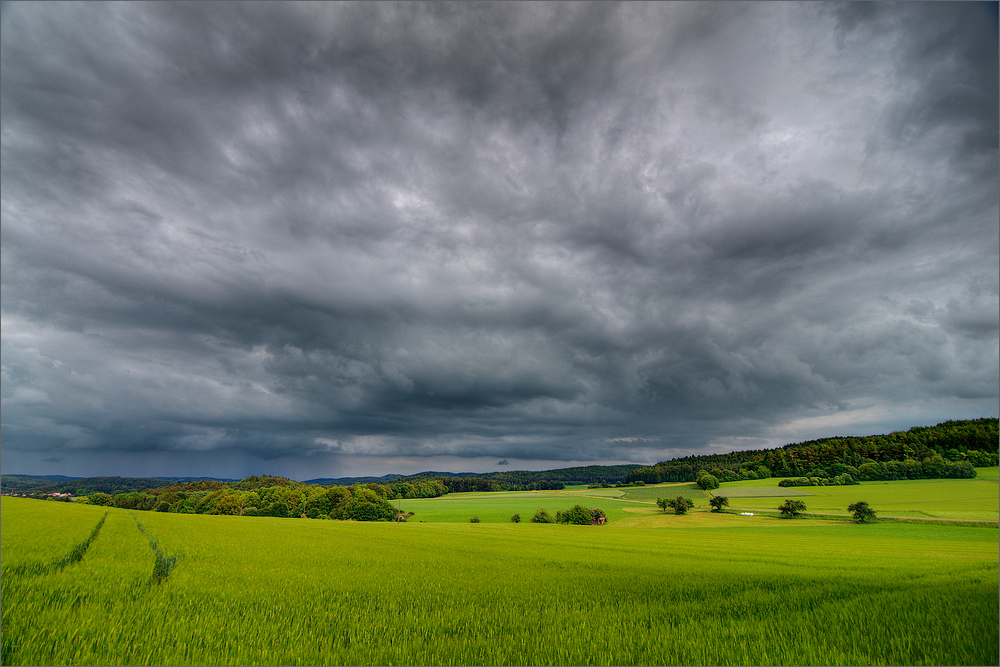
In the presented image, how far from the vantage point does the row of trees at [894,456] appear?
122 m

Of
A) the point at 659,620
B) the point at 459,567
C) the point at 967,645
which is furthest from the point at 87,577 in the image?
the point at 967,645

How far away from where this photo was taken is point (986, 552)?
4022 cm

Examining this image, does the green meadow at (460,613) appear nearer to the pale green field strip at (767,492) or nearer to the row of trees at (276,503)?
the row of trees at (276,503)

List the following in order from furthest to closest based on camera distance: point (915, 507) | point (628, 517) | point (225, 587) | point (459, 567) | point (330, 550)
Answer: point (628, 517)
point (915, 507)
point (330, 550)
point (459, 567)
point (225, 587)

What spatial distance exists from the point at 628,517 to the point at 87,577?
110 meters

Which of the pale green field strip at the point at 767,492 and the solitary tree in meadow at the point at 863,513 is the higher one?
the solitary tree in meadow at the point at 863,513

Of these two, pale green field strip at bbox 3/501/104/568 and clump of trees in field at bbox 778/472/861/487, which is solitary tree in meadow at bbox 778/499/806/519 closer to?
clump of trees in field at bbox 778/472/861/487

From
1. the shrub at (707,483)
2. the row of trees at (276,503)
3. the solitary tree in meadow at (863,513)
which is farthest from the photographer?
the shrub at (707,483)

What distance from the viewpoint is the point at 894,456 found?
144m

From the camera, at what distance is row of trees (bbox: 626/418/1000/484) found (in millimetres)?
121625

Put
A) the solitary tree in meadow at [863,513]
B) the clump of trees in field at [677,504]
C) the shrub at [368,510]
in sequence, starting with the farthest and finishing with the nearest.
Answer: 1. the clump of trees in field at [677,504]
2. the shrub at [368,510]
3. the solitary tree in meadow at [863,513]

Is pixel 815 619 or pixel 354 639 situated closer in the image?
pixel 354 639

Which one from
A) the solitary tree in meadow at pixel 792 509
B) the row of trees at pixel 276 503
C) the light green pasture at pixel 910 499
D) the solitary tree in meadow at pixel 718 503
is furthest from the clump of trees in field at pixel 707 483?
the row of trees at pixel 276 503

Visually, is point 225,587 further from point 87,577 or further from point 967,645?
point 967,645
